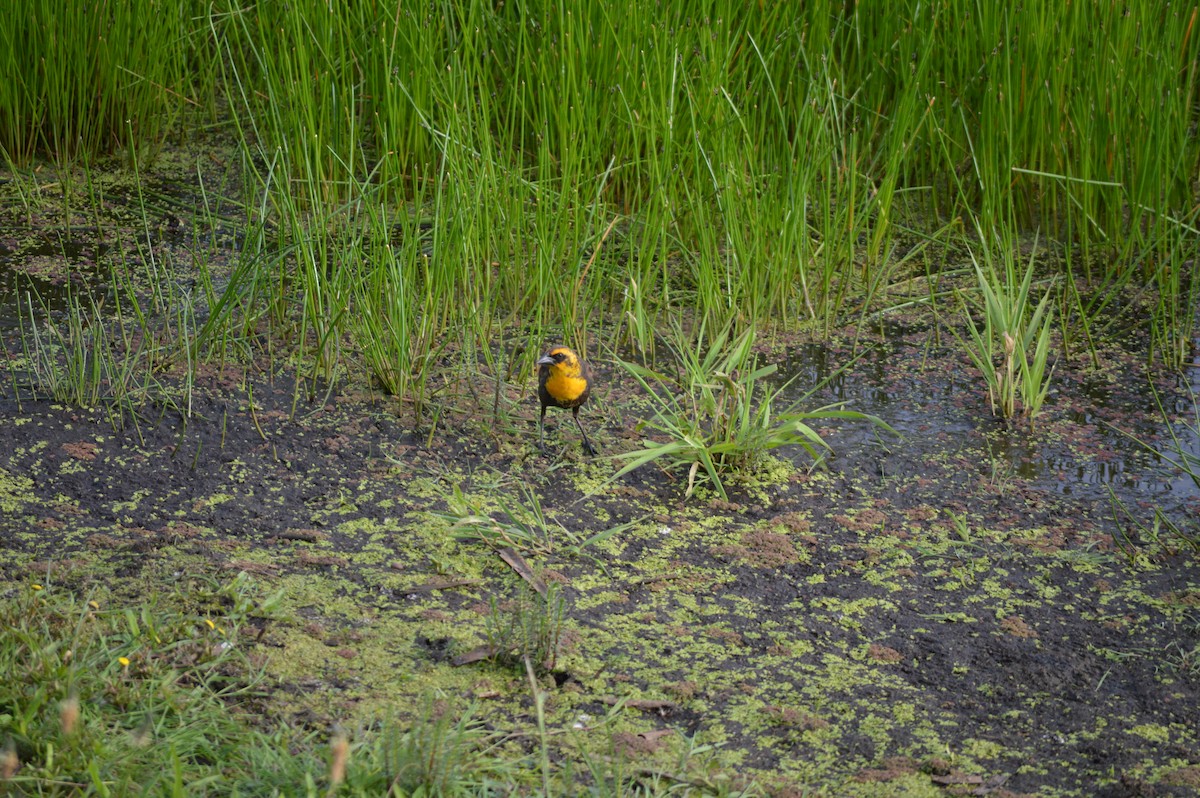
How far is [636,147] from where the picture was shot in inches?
145

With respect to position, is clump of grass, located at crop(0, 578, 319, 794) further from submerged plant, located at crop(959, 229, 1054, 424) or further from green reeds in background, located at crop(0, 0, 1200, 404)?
submerged plant, located at crop(959, 229, 1054, 424)

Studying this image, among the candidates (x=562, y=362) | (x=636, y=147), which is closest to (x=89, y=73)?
(x=636, y=147)

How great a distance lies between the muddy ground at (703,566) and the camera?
2.11 m

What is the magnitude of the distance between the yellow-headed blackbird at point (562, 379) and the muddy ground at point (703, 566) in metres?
0.18

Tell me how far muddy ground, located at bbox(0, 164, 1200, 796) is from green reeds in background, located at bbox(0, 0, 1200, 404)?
36cm

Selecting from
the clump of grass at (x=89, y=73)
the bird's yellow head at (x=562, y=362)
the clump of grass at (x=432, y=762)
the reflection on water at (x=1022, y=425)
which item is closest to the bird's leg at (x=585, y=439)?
the bird's yellow head at (x=562, y=362)

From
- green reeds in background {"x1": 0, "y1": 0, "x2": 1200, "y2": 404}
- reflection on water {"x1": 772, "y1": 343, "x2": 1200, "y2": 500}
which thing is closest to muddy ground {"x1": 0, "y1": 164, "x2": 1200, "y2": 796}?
reflection on water {"x1": 772, "y1": 343, "x2": 1200, "y2": 500}

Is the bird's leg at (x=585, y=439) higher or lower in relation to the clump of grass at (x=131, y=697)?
lower

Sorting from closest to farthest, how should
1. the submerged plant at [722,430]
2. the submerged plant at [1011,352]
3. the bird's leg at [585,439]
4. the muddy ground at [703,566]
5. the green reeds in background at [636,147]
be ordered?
the muddy ground at [703,566], the submerged plant at [722,430], the bird's leg at [585,439], the submerged plant at [1011,352], the green reeds in background at [636,147]

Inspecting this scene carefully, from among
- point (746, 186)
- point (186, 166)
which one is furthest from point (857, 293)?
point (186, 166)

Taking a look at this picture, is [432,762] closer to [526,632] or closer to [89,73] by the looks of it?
[526,632]

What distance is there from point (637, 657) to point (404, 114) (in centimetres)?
236

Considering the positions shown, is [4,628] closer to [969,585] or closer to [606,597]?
[606,597]

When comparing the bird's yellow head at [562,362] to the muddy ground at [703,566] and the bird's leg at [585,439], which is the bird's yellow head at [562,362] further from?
the muddy ground at [703,566]
